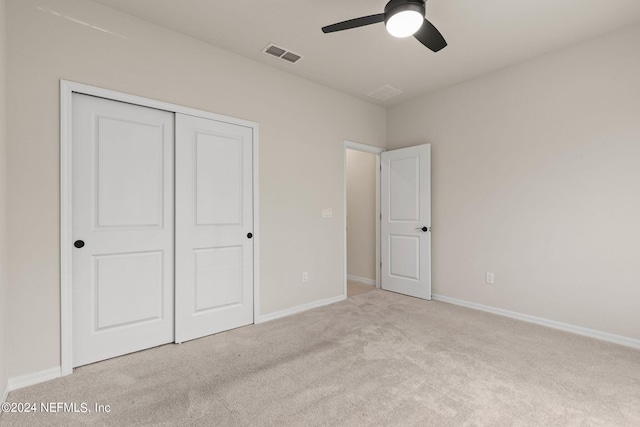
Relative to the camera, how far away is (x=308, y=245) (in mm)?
3715

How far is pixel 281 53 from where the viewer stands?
3098mm

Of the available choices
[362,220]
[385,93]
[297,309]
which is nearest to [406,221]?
[362,220]

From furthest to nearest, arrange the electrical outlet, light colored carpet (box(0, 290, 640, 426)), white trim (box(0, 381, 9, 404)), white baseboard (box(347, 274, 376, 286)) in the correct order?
white baseboard (box(347, 274, 376, 286)) < the electrical outlet < white trim (box(0, 381, 9, 404)) < light colored carpet (box(0, 290, 640, 426))

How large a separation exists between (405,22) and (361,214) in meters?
3.41

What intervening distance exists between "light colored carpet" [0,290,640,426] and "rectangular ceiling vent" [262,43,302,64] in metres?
2.83

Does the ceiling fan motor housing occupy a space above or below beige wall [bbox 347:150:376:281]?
above

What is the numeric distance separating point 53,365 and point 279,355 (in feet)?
5.30

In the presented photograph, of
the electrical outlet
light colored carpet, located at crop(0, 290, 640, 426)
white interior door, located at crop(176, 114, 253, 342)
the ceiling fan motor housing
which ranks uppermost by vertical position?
the ceiling fan motor housing

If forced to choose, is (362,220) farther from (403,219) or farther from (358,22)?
(358,22)

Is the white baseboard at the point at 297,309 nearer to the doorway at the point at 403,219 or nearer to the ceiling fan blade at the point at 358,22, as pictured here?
the doorway at the point at 403,219

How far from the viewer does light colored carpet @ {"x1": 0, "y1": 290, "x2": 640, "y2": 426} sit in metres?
1.72

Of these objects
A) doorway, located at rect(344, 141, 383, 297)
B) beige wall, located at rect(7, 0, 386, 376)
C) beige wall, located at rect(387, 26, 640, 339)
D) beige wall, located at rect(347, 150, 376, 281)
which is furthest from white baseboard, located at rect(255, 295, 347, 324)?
beige wall, located at rect(387, 26, 640, 339)

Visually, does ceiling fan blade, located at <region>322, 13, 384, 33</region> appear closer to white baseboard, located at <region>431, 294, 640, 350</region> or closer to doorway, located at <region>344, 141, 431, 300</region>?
doorway, located at <region>344, 141, 431, 300</region>

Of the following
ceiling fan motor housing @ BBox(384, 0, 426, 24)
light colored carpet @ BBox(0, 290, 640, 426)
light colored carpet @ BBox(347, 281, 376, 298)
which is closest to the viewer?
light colored carpet @ BBox(0, 290, 640, 426)
